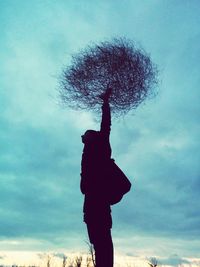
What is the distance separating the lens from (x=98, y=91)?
8141 millimetres

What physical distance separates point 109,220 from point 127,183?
31.3 inches

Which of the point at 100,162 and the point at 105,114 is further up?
the point at 105,114

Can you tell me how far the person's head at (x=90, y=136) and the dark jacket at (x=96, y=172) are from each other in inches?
1.6

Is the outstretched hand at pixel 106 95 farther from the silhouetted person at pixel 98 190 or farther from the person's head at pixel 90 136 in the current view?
the person's head at pixel 90 136

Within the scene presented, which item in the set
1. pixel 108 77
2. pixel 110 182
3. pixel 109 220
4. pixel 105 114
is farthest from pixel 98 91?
pixel 109 220

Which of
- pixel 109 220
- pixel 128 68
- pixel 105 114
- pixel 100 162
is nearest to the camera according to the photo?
pixel 109 220

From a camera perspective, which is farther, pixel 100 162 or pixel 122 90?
pixel 122 90

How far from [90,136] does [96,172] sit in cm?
71

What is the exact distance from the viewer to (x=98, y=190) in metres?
6.43

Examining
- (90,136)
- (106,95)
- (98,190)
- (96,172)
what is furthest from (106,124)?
(98,190)

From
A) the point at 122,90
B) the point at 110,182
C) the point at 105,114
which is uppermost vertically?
the point at 122,90

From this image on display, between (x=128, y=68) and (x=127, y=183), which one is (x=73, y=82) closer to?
(x=128, y=68)

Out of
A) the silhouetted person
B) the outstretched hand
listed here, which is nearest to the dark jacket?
the silhouetted person

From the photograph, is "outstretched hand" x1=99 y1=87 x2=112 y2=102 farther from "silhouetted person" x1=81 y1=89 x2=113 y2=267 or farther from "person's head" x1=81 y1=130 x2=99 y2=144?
"person's head" x1=81 y1=130 x2=99 y2=144
